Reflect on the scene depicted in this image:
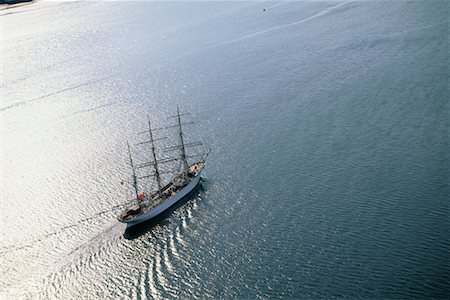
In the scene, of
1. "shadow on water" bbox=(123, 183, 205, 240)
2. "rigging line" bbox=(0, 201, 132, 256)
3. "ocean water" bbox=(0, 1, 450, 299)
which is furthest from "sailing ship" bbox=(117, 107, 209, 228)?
"rigging line" bbox=(0, 201, 132, 256)

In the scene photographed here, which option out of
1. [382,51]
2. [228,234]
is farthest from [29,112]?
[382,51]

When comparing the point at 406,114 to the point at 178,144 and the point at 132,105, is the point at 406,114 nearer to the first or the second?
the point at 178,144

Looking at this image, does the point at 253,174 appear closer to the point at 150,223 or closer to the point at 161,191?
the point at 161,191

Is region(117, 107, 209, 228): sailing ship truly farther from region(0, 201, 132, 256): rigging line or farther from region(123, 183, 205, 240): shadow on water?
region(0, 201, 132, 256): rigging line

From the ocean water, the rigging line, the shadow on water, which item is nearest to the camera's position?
the ocean water

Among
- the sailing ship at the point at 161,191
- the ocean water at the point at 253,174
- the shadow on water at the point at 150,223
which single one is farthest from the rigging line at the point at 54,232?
the shadow on water at the point at 150,223

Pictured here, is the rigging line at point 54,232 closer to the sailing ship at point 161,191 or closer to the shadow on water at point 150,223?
the sailing ship at point 161,191

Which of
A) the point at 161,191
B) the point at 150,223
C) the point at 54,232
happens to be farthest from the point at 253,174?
the point at 54,232

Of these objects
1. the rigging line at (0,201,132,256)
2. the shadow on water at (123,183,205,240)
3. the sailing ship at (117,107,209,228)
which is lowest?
the shadow on water at (123,183,205,240)
